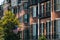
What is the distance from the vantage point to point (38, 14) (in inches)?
1886

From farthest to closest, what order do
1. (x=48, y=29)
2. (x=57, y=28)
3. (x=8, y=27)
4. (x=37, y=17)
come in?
(x=37, y=17) < (x=48, y=29) < (x=8, y=27) < (x=57, y=28)

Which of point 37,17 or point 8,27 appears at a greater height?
point 37,17

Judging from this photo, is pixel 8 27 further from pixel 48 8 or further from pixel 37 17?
pixel 37 17

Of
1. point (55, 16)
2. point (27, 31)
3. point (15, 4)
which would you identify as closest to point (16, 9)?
point (15, 4)

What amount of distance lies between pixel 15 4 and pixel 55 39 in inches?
811

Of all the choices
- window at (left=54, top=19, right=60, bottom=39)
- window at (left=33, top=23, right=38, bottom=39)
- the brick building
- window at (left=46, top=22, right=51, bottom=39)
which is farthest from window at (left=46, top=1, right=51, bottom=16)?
window at (left=33, top=23, right=38, bottom=39)

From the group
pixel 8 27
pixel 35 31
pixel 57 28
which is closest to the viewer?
pixel 57 28

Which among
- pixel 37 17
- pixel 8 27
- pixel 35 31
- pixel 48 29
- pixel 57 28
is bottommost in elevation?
pixel 35 31

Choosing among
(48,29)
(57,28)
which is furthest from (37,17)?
(57,28)

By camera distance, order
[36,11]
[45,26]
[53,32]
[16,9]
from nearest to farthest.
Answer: [53,32]
[45,26]
[36,11]
[16,9]

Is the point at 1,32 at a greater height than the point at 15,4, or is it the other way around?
the point at 15,4

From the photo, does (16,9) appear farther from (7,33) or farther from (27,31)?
(7,33)

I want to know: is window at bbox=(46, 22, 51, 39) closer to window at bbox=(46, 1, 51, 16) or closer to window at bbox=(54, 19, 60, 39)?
window at bbox=(46, 1, 51, 16)

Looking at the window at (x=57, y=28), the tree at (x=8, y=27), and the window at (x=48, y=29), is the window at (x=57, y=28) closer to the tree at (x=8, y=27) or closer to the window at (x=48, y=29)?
the window at (x=48, y=29)
